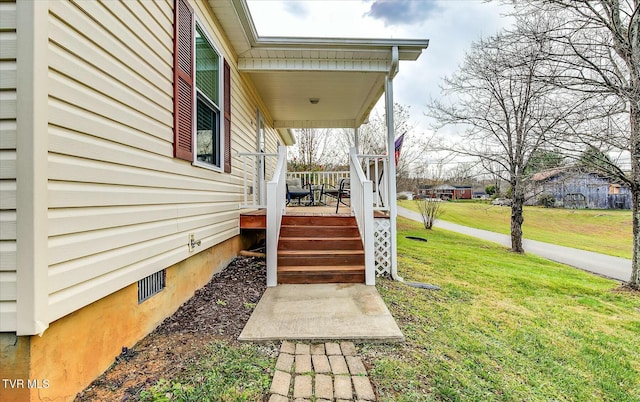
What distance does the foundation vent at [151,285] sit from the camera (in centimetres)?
237

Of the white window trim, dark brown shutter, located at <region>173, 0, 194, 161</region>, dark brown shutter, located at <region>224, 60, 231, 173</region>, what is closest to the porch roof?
the white window trim

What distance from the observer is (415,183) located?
17.7 metres

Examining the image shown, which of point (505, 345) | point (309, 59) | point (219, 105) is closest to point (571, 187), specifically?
point (505, 345)

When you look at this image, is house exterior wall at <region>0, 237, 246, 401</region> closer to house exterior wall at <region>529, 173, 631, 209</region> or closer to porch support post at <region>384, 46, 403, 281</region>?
porch support post at <region>384, 46, 403, 281</region>

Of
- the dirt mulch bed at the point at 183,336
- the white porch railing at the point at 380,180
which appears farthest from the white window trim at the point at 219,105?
the white porch railing at the point at 380,180

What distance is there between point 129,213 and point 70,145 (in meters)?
0.65

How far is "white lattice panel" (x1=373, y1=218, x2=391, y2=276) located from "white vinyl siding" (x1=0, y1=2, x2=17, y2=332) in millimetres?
4043

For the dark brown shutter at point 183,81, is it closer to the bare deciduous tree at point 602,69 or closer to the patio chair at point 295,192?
the patio chair at point 295,192

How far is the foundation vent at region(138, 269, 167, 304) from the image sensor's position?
7.79ft

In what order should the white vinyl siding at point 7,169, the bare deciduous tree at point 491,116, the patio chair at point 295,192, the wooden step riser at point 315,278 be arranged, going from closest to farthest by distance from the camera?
the white vinyl siding at point 7,169
the wooden step riser at point 315,278
the patio chair at point 295,192
the bare deciduous tree at point 491,116

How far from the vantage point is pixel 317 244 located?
4.40 meters

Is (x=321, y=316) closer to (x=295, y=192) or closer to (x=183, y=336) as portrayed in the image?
(x=183, y=336)

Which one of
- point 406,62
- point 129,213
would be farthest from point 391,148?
point 129,213

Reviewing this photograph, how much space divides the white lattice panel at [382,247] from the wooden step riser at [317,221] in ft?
1.35
